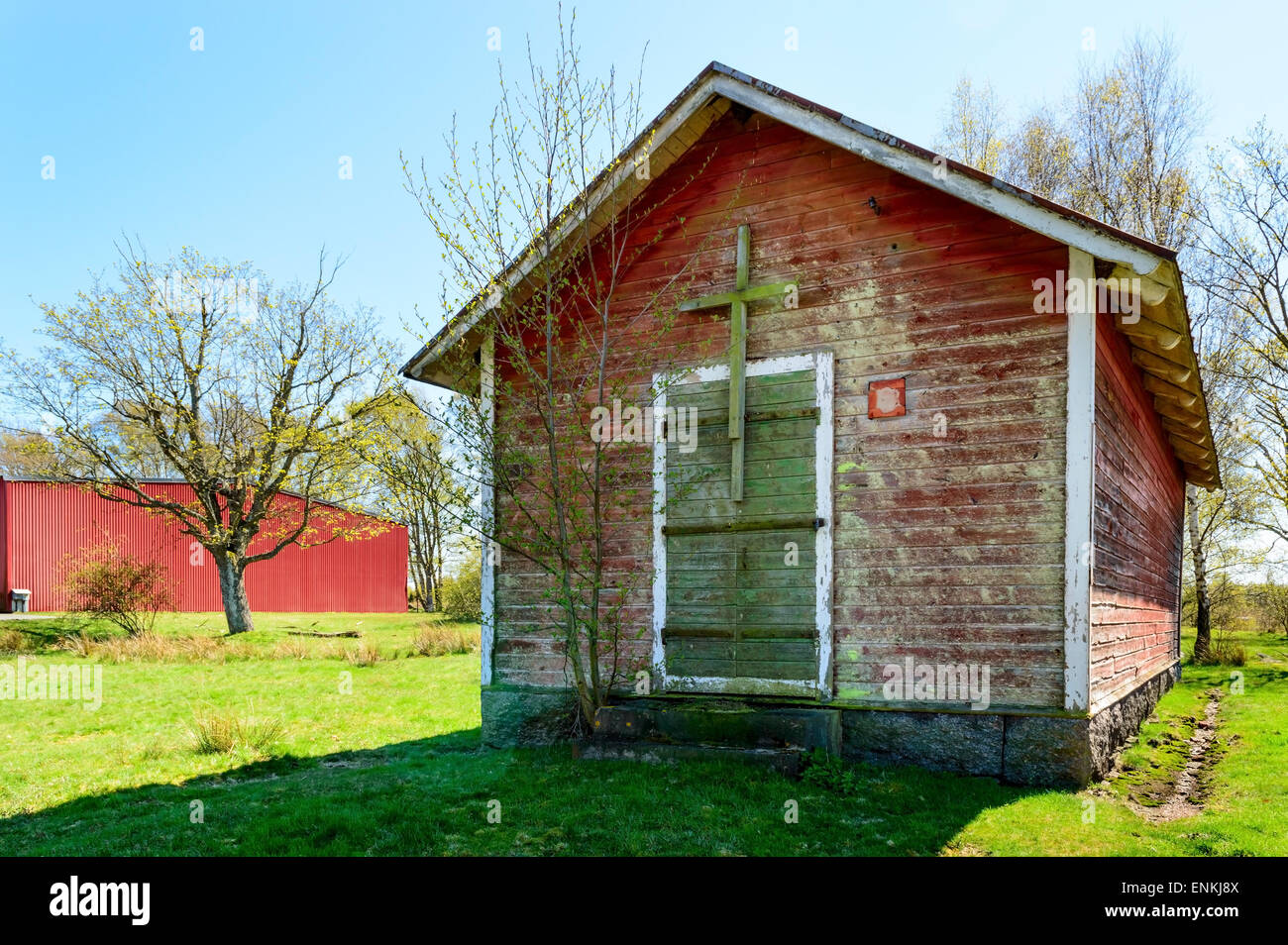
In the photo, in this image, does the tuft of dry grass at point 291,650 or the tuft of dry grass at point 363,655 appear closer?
the tuft of dry grass at point 363,655

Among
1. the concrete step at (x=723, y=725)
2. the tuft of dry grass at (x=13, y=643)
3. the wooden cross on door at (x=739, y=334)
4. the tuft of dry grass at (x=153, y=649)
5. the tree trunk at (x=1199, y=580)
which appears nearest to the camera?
the concrete step at (x=723, y=725)

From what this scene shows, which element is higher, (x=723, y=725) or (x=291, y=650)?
(x=723, y=725)

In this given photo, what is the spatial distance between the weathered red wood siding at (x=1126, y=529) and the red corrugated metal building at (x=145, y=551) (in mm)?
20642

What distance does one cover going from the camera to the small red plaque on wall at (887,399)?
26.2ft

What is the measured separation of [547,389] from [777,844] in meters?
4.63

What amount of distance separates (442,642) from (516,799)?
1495 centimetres

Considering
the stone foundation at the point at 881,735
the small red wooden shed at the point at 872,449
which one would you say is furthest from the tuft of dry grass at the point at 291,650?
the stone foundation at the point at 881,735

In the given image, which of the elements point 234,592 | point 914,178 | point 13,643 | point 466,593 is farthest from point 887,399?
point 466,593

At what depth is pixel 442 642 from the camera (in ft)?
69.7

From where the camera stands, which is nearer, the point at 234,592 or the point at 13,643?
the point at 13,643

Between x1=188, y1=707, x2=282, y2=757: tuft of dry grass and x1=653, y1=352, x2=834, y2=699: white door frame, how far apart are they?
16.1ft

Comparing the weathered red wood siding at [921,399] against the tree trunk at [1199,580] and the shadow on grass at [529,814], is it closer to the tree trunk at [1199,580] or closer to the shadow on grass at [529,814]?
the shadow on grass at [529,814]

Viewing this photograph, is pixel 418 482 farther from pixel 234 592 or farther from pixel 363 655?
pixel 234 592

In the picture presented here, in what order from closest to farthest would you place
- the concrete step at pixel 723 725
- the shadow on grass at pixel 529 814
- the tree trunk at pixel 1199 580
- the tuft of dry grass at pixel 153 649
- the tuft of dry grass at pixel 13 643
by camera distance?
the shadow on grass at pixel 529 814 < the concrete step at pixel 723 725 < the tuft of dry grass at pixel 153 649 < the tuft of dry grass at pixel 13 643 < the tree trunk at pixel 1199 580
